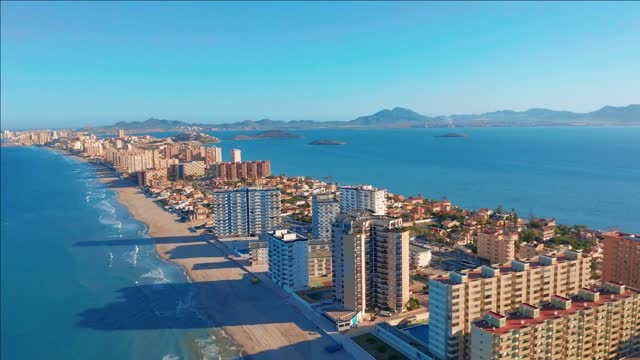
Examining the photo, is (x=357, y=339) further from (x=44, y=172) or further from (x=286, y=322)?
(x=44, y=172)

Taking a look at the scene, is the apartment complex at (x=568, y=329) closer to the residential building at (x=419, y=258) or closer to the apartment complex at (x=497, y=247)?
the apartment complex at (x=497, y=247)

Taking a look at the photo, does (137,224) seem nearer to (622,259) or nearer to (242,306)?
(242,306)

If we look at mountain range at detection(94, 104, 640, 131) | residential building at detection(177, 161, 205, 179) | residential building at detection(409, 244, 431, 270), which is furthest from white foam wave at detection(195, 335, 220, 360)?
mountain range at detection(94, 104, 640, 131)

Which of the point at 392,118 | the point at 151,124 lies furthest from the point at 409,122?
the point at 151,124

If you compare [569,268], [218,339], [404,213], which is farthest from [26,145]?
[569,268]

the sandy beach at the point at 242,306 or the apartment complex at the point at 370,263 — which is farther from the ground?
the apartment complex at the point at 370,263

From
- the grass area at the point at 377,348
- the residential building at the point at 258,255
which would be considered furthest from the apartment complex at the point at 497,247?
the residential building at the point at 258,255

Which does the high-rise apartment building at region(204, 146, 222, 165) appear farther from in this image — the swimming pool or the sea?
the swimming pool
